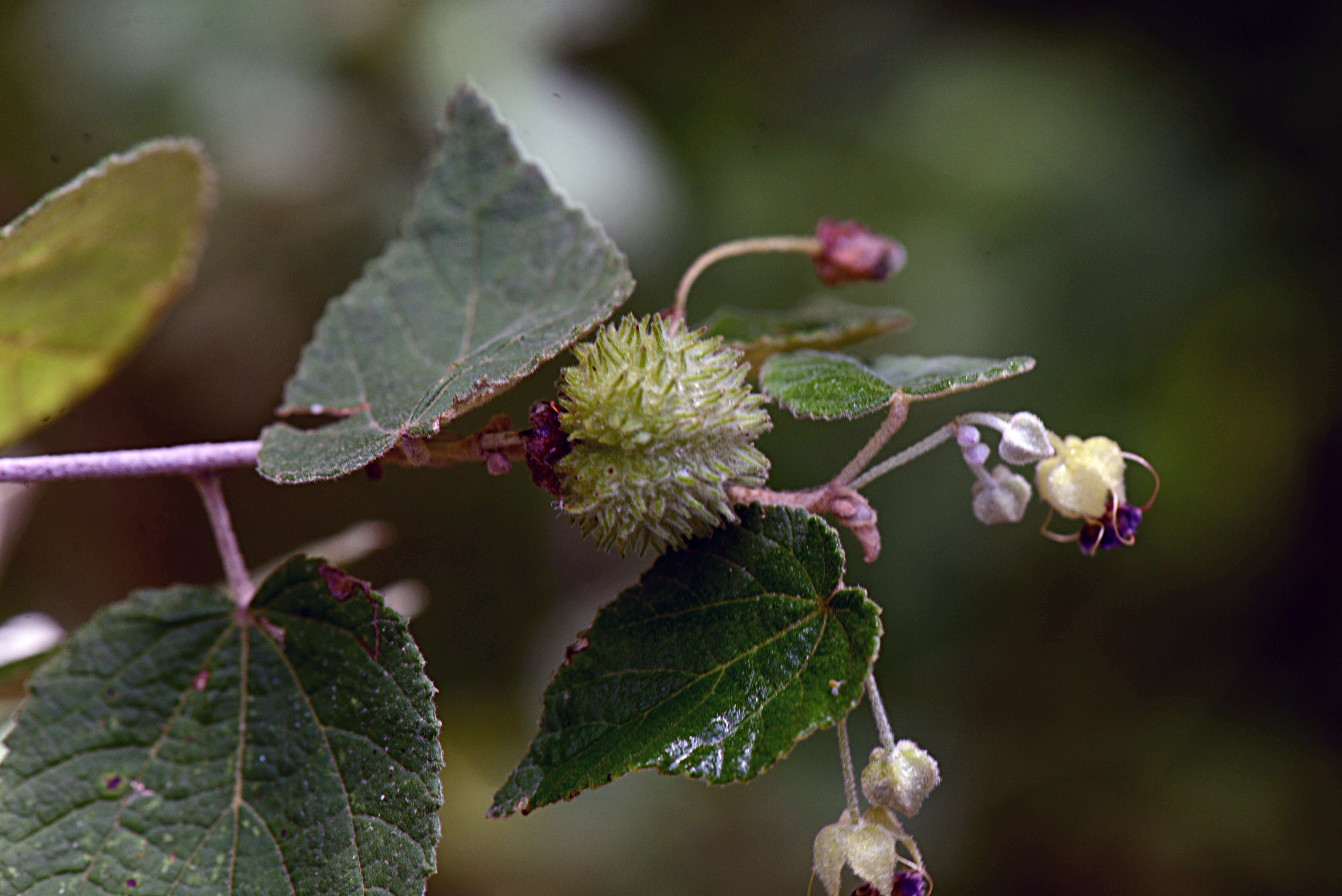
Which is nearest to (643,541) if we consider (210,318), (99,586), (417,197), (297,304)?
(417,197)

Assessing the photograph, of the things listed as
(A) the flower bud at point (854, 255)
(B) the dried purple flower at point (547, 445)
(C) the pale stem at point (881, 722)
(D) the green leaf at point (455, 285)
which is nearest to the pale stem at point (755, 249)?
(A) the flower bud at point (854, 255)

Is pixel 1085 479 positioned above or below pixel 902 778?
above

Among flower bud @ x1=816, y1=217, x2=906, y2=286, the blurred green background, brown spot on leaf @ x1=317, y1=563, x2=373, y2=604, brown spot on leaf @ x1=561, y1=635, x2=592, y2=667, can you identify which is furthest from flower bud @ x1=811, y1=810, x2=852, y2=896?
the blurred green background

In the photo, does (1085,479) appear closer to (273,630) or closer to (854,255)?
(854,255)

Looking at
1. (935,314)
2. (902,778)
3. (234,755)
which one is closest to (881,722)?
(902,778)

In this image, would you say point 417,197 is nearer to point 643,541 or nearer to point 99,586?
point 643,541

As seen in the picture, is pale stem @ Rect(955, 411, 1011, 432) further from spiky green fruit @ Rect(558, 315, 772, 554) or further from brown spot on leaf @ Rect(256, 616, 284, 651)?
brown spot on leaf @ Rect(256, 616, 284, 651)
